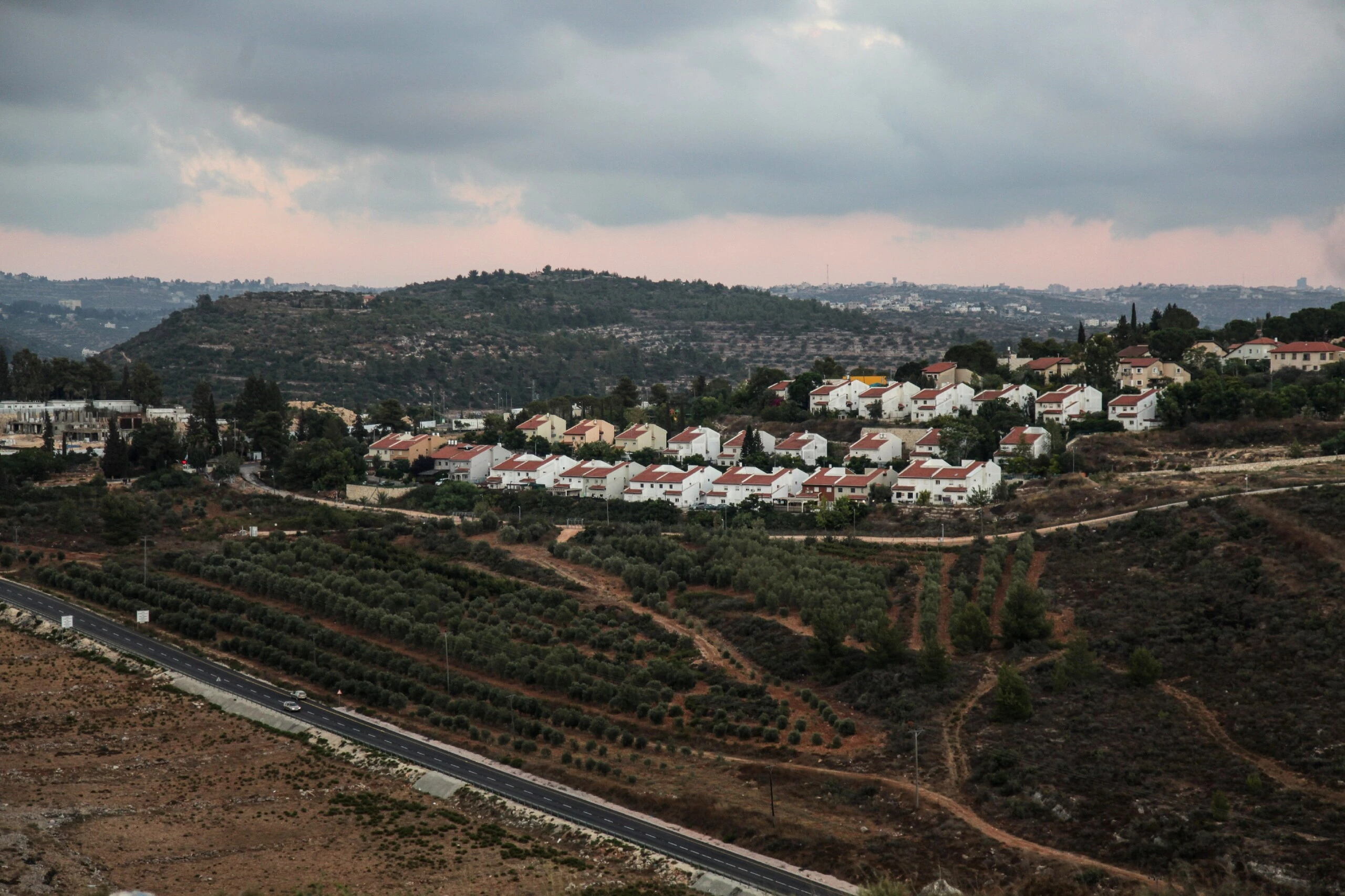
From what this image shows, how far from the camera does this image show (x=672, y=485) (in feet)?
229

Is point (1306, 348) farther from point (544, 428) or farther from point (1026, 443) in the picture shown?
point (544, 428)

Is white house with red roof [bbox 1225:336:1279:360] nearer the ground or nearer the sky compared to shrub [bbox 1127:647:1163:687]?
nearer the sky

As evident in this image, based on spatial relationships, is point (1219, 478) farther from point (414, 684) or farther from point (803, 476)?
point (414, 684)

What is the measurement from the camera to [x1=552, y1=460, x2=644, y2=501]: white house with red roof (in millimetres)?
72312

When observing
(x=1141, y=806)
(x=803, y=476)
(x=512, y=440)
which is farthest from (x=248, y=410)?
(x=1141, y=806)

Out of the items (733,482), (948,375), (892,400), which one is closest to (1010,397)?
(892,400)

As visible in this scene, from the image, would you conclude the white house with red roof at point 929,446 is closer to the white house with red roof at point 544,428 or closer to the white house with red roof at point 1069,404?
the white house with red roof at point 1069,404

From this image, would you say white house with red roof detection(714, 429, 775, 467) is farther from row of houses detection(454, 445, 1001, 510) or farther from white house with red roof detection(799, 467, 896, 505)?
white house with red roof detection(799, 467, 896, 505)

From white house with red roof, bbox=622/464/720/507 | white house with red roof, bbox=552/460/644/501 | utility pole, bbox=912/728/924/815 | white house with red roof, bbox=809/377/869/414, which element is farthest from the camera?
white house with red roof, bbox=809/377/869/414

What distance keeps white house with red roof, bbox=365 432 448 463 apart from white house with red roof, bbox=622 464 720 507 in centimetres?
1792

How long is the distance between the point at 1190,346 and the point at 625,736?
59.8 meters

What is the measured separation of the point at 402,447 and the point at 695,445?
1921 centimetres

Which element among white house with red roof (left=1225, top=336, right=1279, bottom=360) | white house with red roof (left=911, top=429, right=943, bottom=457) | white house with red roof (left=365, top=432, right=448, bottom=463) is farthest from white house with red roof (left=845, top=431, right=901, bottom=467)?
white house with red roof (left=365, top=432, right=448, bottom=463)

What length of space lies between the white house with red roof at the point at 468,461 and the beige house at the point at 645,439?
7.45 meters
